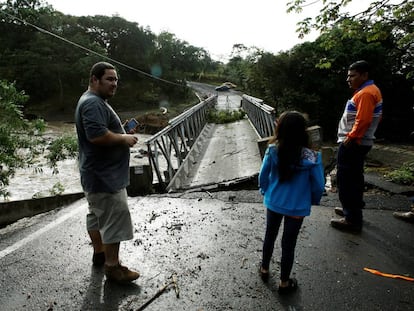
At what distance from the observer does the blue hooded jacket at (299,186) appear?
2.17 metres

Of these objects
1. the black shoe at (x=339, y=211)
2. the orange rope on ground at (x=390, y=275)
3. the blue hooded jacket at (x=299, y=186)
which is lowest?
the orange rope on ground at (x=390, y=275)

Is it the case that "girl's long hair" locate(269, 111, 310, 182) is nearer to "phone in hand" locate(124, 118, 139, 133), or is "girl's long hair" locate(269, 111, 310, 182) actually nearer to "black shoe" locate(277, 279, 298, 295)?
"black shoe" locate(277, 279, 298, 295)

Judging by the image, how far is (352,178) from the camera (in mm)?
3268

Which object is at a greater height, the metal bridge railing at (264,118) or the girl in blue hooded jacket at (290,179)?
the metal bridge railing at (264,118)

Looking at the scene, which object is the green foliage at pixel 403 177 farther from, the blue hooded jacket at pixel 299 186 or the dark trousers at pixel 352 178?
the blue hooded jacket at pixel 299 186

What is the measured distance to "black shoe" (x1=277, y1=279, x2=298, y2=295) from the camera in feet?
7.68

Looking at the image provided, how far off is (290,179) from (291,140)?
31cm

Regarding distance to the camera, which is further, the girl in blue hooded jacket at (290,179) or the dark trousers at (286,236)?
the dark trousers at (286,236)

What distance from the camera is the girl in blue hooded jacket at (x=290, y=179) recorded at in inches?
83.6

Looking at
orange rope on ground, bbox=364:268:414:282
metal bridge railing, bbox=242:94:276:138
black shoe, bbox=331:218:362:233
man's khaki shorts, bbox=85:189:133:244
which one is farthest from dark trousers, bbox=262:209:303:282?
metal bridge railing, bbox=242:94:276:138

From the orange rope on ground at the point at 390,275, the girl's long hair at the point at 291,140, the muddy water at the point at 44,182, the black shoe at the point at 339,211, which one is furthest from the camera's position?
the muddy water at the point at 44,182

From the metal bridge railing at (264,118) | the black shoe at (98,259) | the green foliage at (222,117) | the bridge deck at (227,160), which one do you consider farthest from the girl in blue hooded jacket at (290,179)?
the green foliage at (222,117)

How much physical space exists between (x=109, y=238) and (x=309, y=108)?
14589 millimetres

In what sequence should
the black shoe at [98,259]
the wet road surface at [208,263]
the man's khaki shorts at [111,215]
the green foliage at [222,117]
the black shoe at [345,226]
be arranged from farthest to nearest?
1. the green foliage at [222,117]
2. the black shoe at [345,226]
3. the black shoe at [98,259]
4. the man's khaki shorts at [111,215]
5. the wet road surface at [208,263]
